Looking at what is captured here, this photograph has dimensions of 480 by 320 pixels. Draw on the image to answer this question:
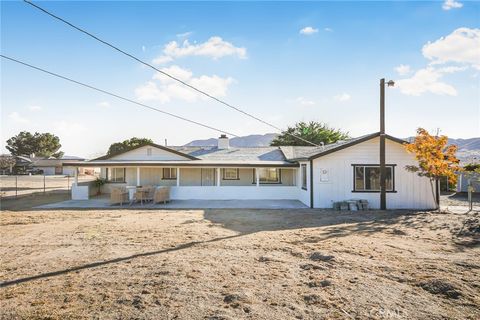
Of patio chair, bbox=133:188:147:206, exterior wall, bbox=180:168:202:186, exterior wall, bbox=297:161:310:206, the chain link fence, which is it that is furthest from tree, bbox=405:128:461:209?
the chain link fence

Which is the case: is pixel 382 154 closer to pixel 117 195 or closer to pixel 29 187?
pixel 117 195

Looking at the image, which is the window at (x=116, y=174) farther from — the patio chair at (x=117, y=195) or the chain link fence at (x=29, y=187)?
the patio chair at (x=117, y=195)

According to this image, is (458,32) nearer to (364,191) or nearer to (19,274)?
(364,191)

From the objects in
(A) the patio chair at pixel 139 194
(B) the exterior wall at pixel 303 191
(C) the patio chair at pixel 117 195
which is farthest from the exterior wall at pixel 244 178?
(C) the patio chair at pixel 117 195

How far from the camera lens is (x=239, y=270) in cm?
538

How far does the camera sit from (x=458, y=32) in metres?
11.3

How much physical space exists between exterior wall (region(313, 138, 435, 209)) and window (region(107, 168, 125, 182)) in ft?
45.2

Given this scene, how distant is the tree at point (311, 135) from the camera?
126 ft

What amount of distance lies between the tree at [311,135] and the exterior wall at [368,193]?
78.3ft

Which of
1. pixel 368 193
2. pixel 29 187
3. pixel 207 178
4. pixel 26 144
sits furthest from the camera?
pixel 26 144

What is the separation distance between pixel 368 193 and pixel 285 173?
19.2ft

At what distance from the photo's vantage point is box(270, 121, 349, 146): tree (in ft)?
126

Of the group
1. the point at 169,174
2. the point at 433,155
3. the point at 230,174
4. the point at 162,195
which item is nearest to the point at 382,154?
the point at 433,155

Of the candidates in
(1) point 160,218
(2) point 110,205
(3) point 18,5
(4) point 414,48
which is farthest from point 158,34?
(4) point 414,48
